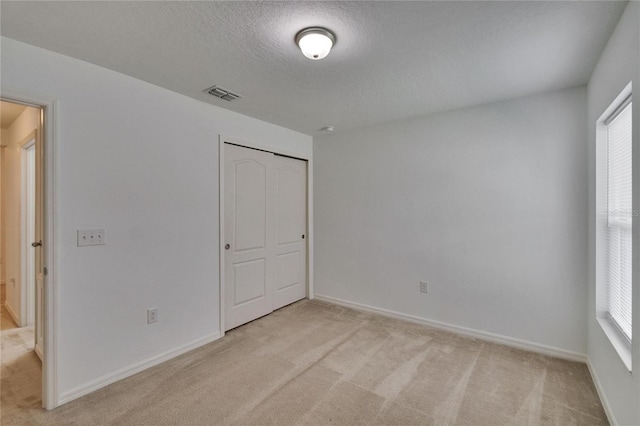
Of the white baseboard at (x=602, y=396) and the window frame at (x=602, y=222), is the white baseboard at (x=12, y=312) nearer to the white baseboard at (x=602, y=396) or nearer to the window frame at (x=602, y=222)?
the white baseboard at (x=602, y=396)

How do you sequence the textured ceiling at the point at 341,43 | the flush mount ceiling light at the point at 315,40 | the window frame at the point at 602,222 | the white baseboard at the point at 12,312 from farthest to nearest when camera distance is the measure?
the white baseboard at the point at 12,312
the window frame at the point at 602,222
the flush mount ceiling light at the point at 315,40
the textured ceiling at the point at 341,43

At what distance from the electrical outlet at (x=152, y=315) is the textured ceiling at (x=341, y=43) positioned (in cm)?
191

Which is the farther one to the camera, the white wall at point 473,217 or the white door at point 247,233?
the white door at point 247,233

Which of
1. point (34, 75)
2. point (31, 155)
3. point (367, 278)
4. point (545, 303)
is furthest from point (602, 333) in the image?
point (31, 155)

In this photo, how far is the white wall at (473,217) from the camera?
247 cm

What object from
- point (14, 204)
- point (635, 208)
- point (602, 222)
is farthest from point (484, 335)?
point (14, 204)

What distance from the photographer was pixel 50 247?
1.87 metres

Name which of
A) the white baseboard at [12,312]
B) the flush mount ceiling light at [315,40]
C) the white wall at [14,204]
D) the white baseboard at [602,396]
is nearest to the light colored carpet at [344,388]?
the white baseboard at [602,396]

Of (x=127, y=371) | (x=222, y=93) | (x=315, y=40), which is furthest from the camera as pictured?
(x=222, y=93)

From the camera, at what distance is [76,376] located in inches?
77.8

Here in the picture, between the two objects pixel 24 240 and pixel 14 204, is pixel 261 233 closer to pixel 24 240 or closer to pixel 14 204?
pixel 24 240

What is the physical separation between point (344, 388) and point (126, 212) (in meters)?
2.16

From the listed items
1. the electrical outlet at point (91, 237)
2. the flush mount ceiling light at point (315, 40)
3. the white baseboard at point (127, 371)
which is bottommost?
the white baseboard at point (127, 371)

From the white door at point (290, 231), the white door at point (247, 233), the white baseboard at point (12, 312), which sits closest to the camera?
the white door at point (247, 233)
